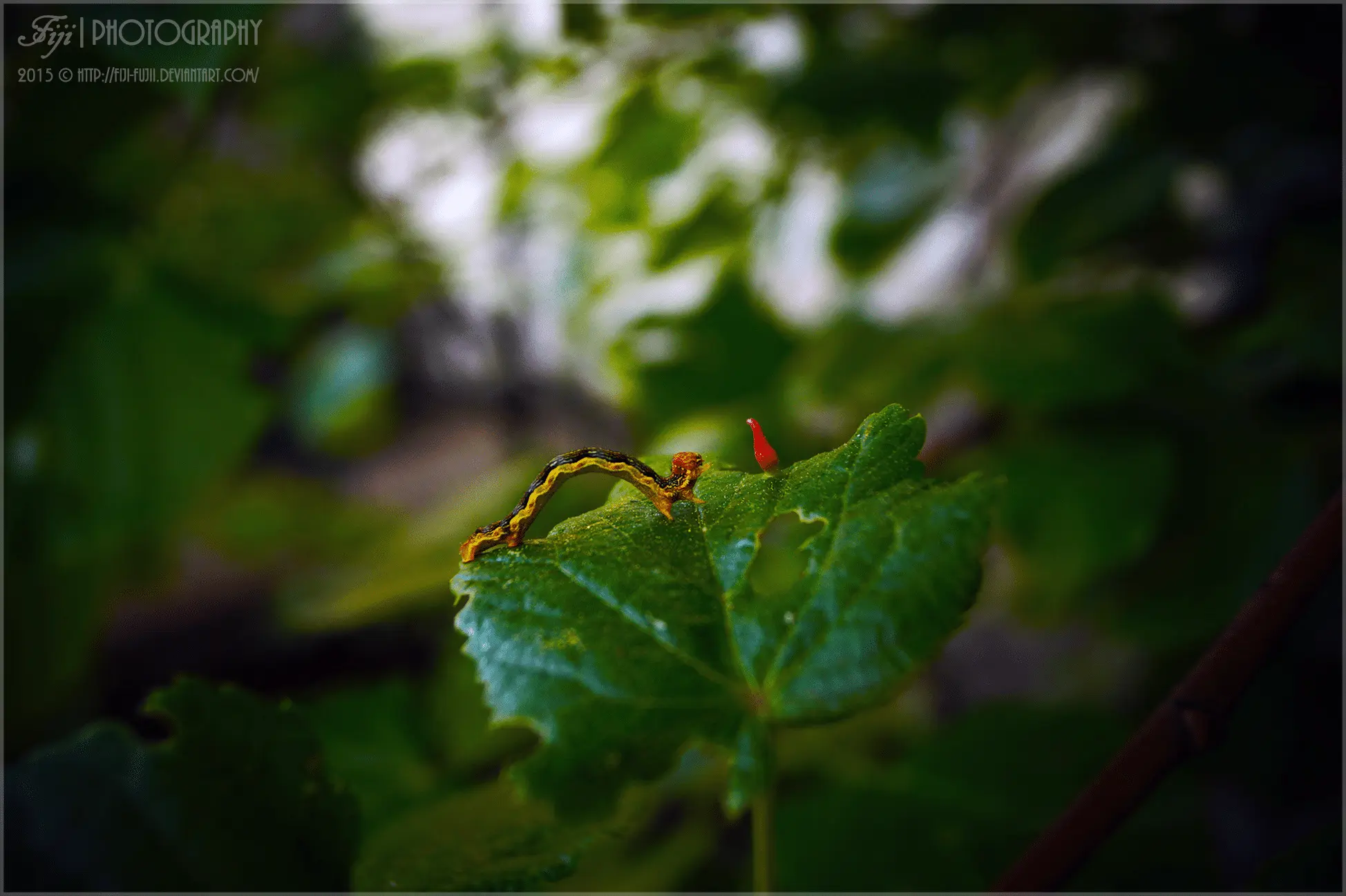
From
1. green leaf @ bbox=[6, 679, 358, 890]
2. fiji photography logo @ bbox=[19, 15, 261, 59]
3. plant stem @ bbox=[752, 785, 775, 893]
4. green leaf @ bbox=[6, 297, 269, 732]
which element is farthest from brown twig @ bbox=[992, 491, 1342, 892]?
green leaf @ bbox=[6, 297, 269, 732]

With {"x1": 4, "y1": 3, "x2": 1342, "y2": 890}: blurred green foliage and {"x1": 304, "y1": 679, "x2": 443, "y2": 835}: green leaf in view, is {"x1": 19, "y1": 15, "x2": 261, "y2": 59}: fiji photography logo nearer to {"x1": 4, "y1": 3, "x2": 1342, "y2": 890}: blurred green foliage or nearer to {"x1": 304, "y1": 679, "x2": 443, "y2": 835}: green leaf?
{"x1": 4, "y1": 3, "x2": 1342, "y2": 890}: blurred green foliage

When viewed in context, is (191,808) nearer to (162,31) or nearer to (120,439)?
Result: (162,31)

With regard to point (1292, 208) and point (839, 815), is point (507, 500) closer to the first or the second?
point (839, 815)

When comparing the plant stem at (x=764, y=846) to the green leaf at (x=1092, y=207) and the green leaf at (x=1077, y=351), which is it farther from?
the green leaf at (x=1092, y=207)

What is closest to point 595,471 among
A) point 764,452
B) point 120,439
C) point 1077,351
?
point 764,452

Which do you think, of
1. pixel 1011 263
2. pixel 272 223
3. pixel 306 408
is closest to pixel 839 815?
pixel 1011 263
